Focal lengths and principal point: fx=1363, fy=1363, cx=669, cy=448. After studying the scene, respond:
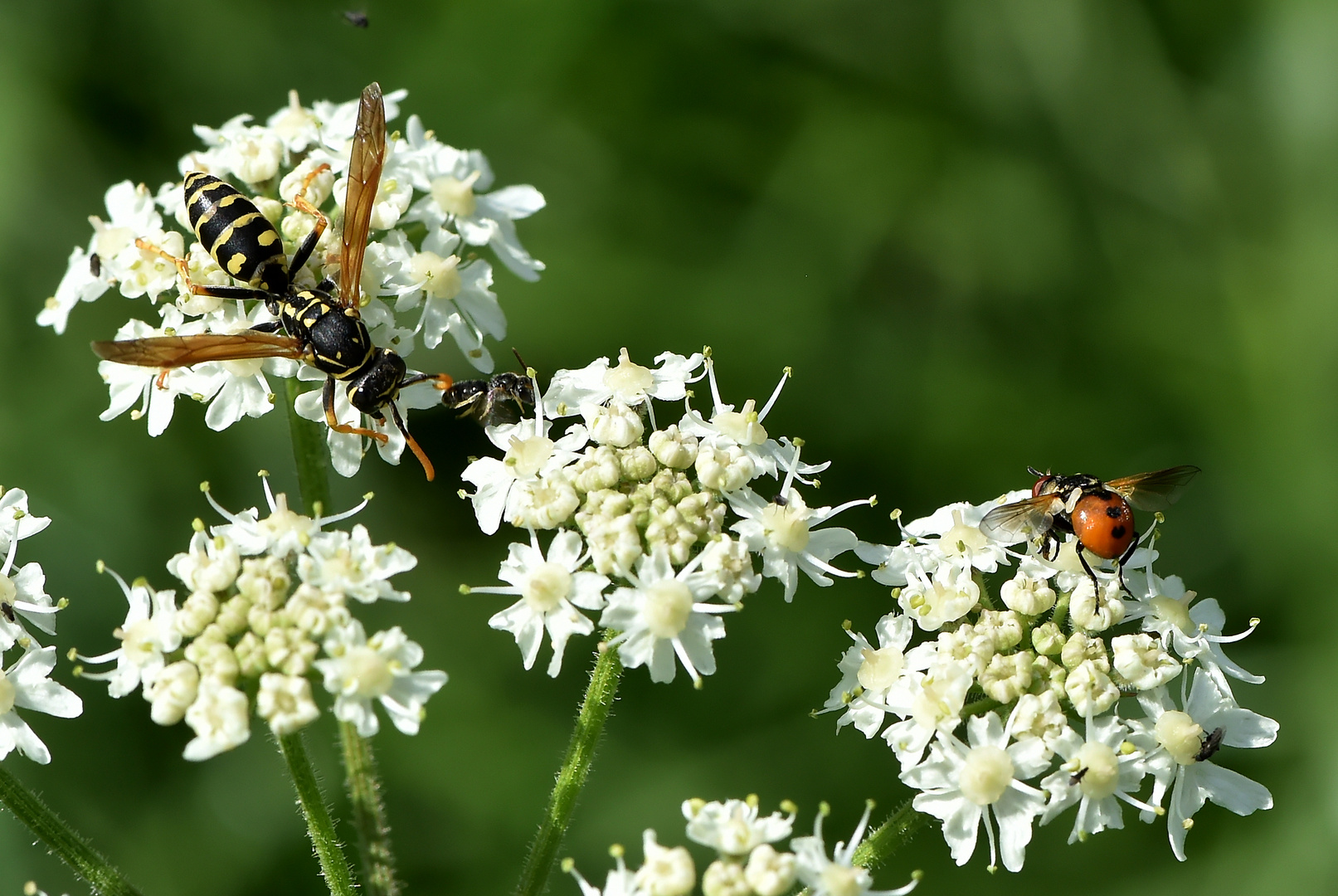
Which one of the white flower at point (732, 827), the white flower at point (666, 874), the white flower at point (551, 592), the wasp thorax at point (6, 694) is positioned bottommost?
the white flower at point (666, 874)

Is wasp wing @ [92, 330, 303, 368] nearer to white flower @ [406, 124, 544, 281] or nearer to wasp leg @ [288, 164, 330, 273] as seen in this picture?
wasp leg @ [288, 164, 330, 273]

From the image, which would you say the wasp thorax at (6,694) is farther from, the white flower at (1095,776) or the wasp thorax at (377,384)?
the white flower at (1095,776)

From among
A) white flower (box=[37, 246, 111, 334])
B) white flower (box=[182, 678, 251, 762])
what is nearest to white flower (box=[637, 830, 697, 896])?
white flower (box=[182, 678, 251, 762])

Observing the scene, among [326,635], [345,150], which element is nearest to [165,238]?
[345,150]

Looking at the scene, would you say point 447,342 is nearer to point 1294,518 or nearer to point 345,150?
point 345,150

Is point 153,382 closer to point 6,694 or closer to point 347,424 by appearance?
point 347,424

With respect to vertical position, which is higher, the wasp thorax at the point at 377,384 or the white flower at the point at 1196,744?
the wasp thorax at the point at 377,384

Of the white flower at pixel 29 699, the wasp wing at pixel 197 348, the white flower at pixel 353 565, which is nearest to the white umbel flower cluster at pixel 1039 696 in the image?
the white flower at pixel 353 565
